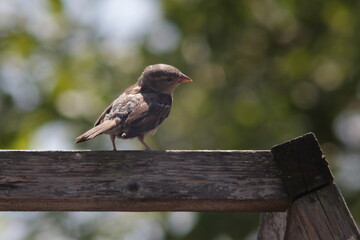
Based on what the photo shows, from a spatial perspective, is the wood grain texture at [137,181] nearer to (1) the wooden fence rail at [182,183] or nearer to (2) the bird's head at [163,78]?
(1) the wooden fence rail at [182,183]

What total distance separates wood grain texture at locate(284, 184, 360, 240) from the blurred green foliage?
4.72 metres

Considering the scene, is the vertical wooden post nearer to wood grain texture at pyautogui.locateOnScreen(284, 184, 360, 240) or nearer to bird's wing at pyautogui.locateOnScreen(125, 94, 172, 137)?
wood grain texture at pyautogui.locateOnScreen(284, 184, 360, 240)

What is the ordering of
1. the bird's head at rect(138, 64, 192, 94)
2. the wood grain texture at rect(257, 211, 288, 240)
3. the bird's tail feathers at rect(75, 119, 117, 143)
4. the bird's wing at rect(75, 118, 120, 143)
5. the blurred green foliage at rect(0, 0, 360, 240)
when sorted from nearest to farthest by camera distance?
the wood grain texture at rect(257, 211, 288, 240)
the bird's tail feathers at rect(75, 119, 117, 143)
the bird's wing at rect(75, 118, 120, 143)
the bird's head at rect(138, 64, 192, 94)
the blurred green foliage at rect(0, 0, 360, 240)

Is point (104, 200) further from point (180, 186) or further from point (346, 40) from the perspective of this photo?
point (346, 40)

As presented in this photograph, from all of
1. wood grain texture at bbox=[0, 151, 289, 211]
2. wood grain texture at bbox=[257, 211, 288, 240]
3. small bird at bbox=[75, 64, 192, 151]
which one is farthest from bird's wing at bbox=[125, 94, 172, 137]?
wood grain texture at bbox=[0, 151, 289, 211]

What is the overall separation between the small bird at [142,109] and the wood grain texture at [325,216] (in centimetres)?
157

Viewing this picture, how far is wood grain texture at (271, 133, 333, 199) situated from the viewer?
10.6 feet

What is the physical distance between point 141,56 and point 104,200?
656 centimetres

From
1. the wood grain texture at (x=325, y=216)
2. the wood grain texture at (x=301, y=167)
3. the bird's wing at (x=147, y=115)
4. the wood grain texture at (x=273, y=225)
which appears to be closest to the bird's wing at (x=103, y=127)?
the bird's wing at (x=147, y=115)

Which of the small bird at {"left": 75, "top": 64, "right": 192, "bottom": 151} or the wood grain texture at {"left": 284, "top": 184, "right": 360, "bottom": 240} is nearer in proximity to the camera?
the wood grain texture at {"left": 284, "top": 184, "right": 360, "bottom": 240}

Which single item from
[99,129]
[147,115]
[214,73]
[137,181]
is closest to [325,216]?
[137,181]

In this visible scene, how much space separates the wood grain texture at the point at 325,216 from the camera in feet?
10.4

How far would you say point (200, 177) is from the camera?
3.25 m

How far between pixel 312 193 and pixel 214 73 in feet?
21.7
